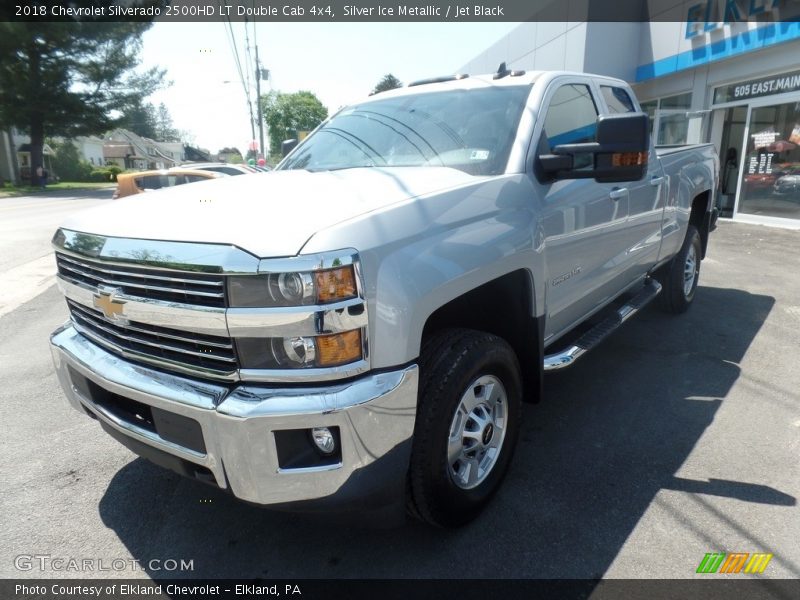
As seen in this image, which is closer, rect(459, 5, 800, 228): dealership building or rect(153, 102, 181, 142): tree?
rect(459, 5, 800, 228): dealership building

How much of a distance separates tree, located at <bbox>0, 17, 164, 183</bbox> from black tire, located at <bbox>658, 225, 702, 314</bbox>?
38355mm

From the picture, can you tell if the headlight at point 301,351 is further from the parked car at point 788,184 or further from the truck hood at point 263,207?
the parked car at point 788,184

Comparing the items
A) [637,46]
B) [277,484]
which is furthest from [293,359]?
[637,46]

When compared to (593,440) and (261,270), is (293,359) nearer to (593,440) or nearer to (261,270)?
(261,270)

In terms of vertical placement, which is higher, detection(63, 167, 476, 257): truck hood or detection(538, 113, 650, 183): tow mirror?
detection(538, 113, 650, 183): tow mirror

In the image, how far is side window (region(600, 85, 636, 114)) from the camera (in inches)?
155

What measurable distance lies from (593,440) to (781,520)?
0.96 meters

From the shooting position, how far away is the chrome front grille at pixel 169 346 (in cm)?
195

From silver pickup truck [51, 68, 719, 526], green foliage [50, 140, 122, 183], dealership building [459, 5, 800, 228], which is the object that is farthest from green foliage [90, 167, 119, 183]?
silver pickup truck [51, 68, 719, 526]

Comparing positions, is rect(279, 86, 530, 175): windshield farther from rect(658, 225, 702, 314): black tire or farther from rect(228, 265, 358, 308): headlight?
rect(658, 225, 702, 314): black tire

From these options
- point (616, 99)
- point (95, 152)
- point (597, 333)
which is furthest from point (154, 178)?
point (95, 152)
